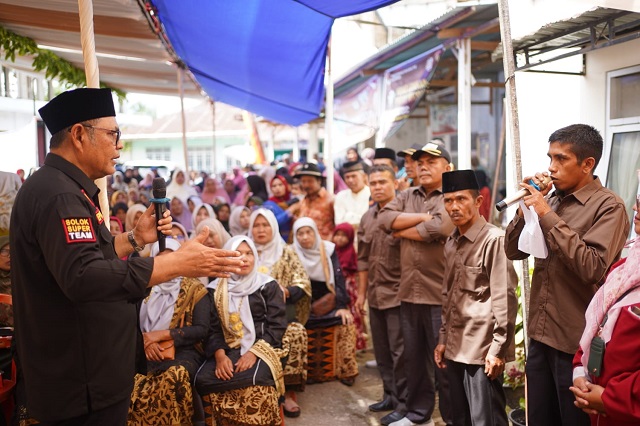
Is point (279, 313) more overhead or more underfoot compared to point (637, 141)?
more underfoot

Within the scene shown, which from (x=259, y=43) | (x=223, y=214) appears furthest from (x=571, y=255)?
(x=223, y=214)

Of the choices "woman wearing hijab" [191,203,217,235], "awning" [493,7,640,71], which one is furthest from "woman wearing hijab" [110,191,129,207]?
"awning" [493,7,640,71]

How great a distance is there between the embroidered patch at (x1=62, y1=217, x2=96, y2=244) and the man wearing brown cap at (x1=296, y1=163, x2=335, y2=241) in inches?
181

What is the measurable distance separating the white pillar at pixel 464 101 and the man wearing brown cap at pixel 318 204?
2.40 meters

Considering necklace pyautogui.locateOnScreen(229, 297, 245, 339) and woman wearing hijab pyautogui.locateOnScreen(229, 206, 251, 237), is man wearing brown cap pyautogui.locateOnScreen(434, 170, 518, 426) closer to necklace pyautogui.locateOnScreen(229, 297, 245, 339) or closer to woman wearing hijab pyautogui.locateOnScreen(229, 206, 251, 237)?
necklace pyautogui.locateOnScreen(229, 297, 245, 339)

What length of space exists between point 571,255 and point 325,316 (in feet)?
11.0

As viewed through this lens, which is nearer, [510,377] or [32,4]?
[510,377]

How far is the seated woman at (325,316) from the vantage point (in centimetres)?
572

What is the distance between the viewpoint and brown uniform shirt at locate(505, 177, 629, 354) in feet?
8.88

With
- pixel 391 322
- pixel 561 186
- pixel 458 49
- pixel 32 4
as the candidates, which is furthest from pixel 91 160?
pixel 458 49

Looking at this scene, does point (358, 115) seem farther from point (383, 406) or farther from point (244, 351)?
point (244, 351)

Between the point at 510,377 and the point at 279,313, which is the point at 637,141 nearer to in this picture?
the point at 510,377

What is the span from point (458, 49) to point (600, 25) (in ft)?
13.1

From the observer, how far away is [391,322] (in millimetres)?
4879
